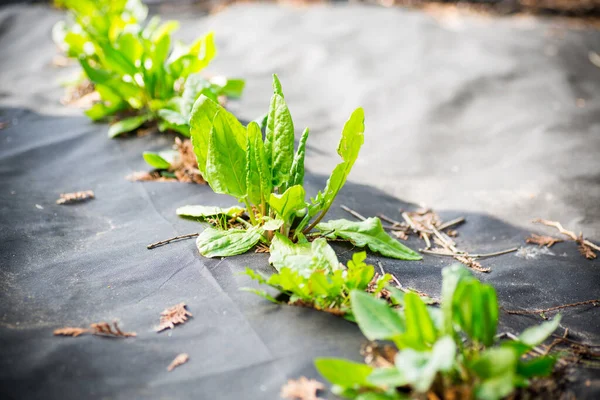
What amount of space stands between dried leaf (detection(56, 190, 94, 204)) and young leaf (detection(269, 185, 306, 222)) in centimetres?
113

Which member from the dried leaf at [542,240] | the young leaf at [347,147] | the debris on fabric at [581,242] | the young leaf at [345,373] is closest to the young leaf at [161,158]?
the young leaf at [347,147]

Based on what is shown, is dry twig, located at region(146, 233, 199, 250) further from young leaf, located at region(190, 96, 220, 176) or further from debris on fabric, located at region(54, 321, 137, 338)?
debris on fabric, located at region(54, 321, 137, 338)

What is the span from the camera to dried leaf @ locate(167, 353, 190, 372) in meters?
1.33

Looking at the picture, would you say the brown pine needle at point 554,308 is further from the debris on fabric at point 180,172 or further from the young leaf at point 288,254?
the debris on fabric at point 180,172

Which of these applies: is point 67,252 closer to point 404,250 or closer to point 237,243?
point 237,243

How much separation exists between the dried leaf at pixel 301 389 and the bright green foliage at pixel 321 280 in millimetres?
278

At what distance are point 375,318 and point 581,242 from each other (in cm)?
150

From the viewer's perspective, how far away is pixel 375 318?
1274 millimetres

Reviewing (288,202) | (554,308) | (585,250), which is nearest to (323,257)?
(288,202)

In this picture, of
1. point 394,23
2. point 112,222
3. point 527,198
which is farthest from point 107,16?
point 527,198

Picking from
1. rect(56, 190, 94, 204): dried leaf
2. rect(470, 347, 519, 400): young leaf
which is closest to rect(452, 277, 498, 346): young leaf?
rect(470, 347, 519, 400): young leaf

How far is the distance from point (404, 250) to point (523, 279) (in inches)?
20.2

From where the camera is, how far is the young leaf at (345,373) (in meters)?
1.15

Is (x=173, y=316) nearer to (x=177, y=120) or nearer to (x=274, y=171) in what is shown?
(x=274, y=171)
